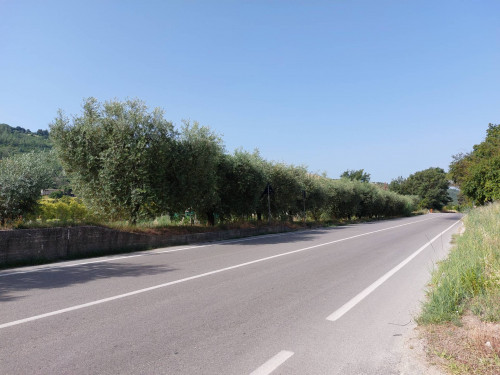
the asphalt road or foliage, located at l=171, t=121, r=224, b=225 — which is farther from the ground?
foliage, located at l=171, t=121, r=224, b=225

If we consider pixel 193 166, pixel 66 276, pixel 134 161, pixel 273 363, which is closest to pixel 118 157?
pixel 134 161

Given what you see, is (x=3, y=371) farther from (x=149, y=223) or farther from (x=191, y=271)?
(x=149, y=223)

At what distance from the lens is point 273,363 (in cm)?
371

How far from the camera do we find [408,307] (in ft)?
19.5

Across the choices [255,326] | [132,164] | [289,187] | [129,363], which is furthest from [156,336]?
[289,187]

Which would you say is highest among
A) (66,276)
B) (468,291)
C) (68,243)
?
(68,243)

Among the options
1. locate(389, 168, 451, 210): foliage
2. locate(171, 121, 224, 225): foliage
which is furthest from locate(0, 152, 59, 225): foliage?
locate(389, 168, 451, 210): foliage

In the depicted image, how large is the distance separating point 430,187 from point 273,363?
122m

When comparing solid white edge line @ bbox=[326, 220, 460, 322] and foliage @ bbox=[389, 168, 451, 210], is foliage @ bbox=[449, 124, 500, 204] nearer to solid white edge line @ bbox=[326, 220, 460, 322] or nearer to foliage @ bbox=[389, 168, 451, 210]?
solid white edge line @ bbox=[326, 220, 460, 322]

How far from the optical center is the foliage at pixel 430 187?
109500 millimetres

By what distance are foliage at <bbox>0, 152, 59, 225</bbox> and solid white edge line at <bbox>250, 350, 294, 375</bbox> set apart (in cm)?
1381

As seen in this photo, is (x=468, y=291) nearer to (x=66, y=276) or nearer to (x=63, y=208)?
(x=66, y=276)

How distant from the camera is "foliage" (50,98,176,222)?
15.1 meters

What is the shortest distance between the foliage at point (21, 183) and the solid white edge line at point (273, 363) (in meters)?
13.8
